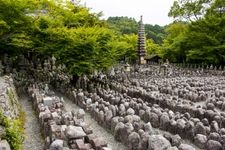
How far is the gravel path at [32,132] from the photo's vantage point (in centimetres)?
1025

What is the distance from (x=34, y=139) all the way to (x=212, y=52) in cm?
2709

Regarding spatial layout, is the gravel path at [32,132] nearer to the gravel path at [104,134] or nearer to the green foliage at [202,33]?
the gravel path at [104,134]

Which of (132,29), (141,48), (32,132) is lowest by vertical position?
(32,132)

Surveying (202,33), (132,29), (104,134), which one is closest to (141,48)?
(202,33)

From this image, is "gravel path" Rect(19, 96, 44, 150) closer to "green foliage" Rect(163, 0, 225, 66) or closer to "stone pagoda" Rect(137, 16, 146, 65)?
"green foliage" Rect(163, 0, 225, 66)

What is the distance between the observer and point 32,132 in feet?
39.0

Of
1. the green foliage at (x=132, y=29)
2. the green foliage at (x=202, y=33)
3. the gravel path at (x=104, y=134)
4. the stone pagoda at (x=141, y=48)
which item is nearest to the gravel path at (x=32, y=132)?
the gravel path at (x=104, y=134)

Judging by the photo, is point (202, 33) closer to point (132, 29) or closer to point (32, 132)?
point (32, 132)

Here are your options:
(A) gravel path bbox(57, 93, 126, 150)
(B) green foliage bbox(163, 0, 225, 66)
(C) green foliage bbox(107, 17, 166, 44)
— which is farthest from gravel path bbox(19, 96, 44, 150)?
(C) green foliage bbox(107, 17, 166, 44)

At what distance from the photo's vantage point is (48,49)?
74.6 feet

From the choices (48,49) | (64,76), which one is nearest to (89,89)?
(48,49)

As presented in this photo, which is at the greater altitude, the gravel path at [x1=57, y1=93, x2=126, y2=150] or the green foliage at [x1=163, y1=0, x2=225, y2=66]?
the green foliage at [x1=163, y1=0, x2=225, y2=66]

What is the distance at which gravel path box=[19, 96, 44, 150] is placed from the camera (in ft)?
33.6

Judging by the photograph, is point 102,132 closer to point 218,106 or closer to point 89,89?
point 218,106
